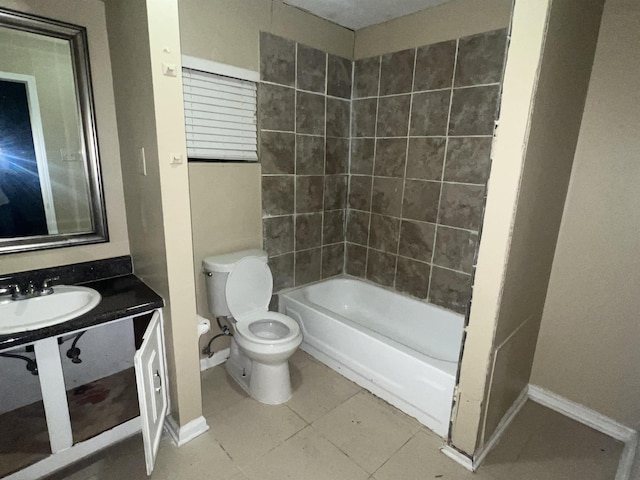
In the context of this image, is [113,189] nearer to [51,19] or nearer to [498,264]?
[51,19]

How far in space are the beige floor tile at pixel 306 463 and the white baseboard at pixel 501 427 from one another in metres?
0.54

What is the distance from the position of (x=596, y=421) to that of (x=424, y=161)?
178 centimetres

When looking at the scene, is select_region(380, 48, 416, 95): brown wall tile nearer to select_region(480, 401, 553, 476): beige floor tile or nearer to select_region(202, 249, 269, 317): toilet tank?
select_region(202, 249, 269, 317): toilet tank

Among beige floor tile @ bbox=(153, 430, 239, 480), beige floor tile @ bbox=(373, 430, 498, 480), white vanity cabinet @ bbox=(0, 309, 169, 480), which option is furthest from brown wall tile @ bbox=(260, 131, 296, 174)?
beige floor tile @ bbox=(373, 430, 498, 480)

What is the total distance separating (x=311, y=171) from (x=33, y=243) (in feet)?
5.48

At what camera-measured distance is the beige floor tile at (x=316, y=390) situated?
6.32 ft

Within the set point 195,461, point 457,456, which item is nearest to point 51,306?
point 195,461

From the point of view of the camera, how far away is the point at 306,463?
62.2 inches

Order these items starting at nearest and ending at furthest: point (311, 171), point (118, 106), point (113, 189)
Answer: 1. point (118, 106)
2. point (113, 189)
3. point (311, 171)

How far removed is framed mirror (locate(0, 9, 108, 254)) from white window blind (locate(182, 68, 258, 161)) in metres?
0.50

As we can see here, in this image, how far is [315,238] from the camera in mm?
2691

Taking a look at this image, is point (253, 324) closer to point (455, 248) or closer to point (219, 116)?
point (219, 116)

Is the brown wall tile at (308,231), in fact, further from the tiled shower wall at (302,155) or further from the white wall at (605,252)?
the white wall at (605,252)

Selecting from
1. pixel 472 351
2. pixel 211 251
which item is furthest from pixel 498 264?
pixel 211 251
